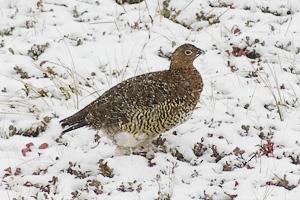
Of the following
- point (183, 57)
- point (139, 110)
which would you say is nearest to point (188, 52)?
Answer: point (183, 57)

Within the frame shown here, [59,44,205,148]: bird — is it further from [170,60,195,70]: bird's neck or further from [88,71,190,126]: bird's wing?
[170,60,195,70]: bird's neck

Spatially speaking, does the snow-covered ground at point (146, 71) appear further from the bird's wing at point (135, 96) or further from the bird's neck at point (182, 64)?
the bird's neck at point (182, 64)

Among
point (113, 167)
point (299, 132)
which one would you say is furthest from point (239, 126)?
point (113, 167)

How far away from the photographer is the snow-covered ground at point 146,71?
552 centimetres

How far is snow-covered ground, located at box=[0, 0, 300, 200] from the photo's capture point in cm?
552

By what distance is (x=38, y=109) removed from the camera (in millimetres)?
6852

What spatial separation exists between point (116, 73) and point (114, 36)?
1.07 meters

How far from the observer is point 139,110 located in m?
5.95

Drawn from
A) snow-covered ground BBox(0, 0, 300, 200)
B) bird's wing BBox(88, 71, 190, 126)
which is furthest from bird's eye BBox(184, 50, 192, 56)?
snow-covered ground BBox(0, 0, 300, 200)

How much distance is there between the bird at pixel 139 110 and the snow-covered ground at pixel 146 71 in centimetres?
25

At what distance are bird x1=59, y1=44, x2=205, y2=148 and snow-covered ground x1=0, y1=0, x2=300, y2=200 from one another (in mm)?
253

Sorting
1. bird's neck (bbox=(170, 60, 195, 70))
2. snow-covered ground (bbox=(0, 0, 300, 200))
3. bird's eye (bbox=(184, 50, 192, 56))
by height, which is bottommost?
snow-covered ground (bbox=(0, 0, 300, 200))

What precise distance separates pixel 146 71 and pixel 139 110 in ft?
6.00

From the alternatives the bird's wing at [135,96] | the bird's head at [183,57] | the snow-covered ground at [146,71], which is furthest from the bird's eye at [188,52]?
the snow-covered ground at [146,71]
